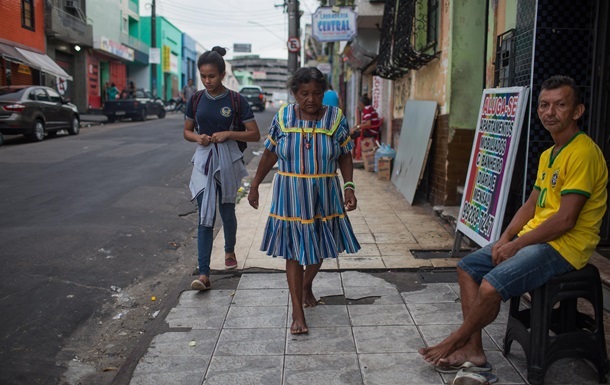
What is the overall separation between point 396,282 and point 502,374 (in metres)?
1.74

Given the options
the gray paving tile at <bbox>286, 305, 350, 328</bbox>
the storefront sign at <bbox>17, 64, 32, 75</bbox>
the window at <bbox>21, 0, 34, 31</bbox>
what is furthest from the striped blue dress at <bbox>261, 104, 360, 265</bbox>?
the window at <bbox>21, 0, 34, 31</bbox>

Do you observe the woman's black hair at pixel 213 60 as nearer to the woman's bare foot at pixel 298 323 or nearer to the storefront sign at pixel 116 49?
the woman's bare foot at pixel 298 323

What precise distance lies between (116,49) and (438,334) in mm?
33781

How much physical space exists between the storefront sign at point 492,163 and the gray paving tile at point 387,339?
129 centimetres

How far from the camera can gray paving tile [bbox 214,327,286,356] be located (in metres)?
3.55

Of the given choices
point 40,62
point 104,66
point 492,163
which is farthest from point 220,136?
point 104,66

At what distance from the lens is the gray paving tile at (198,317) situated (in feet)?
13.1

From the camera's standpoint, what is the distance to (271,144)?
399 cm

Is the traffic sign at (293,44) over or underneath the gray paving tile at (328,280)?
over

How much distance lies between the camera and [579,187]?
9.45 feet

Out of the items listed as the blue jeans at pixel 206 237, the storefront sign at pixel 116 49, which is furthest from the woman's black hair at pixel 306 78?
the storefront sign at pixel 116 49

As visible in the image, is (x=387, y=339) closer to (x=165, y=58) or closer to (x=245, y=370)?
(x=245, y=370)

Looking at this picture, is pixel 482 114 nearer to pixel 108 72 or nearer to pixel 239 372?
pixel 239 372

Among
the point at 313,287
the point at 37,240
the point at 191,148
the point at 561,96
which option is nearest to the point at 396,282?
the point at 313,287
